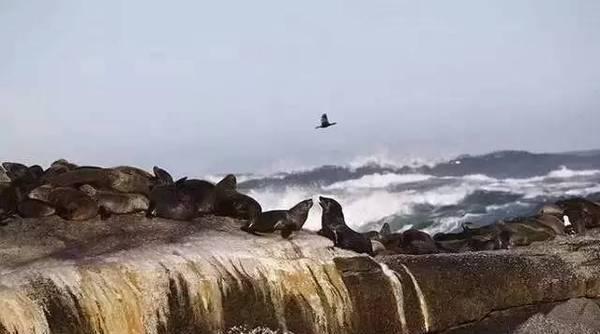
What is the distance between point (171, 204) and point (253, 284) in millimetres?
1005

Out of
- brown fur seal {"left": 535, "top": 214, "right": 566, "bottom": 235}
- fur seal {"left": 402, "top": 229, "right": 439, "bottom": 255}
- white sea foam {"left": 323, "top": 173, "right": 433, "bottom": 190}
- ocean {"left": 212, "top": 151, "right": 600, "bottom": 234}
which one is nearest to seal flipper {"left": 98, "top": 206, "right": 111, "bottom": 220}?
fur seal {"left": 402, "top": 229, "right": 439, "bottom": 255}

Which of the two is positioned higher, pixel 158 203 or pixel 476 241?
pixel 158 203

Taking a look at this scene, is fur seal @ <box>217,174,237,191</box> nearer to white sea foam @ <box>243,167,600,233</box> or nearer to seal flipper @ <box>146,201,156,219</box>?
seal flipper @ <box>146,201,156,219</box>

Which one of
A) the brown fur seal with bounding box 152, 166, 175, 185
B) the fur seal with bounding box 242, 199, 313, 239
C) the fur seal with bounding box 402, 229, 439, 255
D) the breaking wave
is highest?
the brown fur seal with bounding box 152, 166, 175, 185

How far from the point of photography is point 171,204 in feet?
16.5

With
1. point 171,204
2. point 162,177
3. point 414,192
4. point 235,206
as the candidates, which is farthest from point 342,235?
point 414,192

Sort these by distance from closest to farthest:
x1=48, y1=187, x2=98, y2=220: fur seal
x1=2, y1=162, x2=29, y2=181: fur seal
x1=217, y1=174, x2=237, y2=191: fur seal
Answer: x1=48, y1=187, x2=98, y2=220: fur seal → x1=2, y1=162, x2=29, y2=181: fur seal → x1=217, y1=174, x2=237, y2=191: fur seal

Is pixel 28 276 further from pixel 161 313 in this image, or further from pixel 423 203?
pixel 423 203

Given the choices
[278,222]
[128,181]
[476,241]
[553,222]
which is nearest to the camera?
[278,222]

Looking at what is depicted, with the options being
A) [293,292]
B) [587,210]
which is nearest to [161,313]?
[293,292]

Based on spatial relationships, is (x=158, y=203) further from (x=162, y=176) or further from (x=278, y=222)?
(x=278, y=222)

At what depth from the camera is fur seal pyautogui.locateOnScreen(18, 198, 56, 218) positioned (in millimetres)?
4703

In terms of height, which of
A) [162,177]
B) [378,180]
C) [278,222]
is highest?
[162,177]

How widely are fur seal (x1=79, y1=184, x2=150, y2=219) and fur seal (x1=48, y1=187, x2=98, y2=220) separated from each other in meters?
0.07
